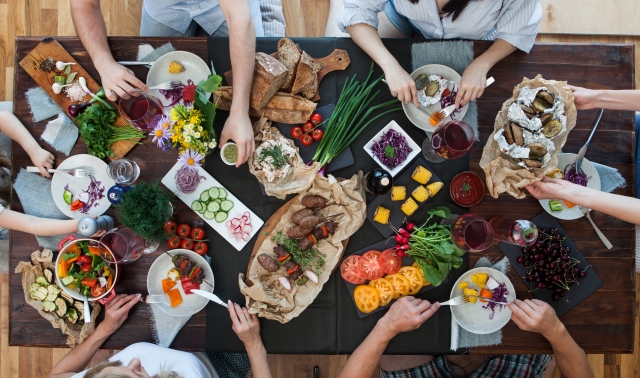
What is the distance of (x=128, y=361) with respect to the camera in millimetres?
A: 1735

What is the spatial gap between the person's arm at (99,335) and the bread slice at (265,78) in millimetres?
1008

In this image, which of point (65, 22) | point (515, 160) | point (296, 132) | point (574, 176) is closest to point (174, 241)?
point (296, 132)

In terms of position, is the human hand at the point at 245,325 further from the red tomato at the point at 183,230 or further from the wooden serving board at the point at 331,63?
the wooden serving board at the point at 331,63

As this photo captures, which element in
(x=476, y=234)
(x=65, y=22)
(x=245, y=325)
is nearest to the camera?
(x=476, y=234)

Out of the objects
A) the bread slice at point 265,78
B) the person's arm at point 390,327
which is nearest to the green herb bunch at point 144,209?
the bread slice at point 265,78

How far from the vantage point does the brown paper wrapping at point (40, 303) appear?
5.76 ft

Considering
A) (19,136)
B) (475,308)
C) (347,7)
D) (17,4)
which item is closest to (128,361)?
(19,136)

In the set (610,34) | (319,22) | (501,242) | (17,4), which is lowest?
(501,242)

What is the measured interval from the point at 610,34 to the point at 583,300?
205cm

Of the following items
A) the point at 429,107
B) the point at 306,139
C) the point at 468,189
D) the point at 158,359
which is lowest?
the point at 158,359

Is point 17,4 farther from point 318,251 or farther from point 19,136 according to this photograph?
point 318,251

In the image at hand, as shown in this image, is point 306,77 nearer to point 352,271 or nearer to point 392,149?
point 392,149

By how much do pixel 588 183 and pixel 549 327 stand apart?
646mm

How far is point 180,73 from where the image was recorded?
6.00 feet
